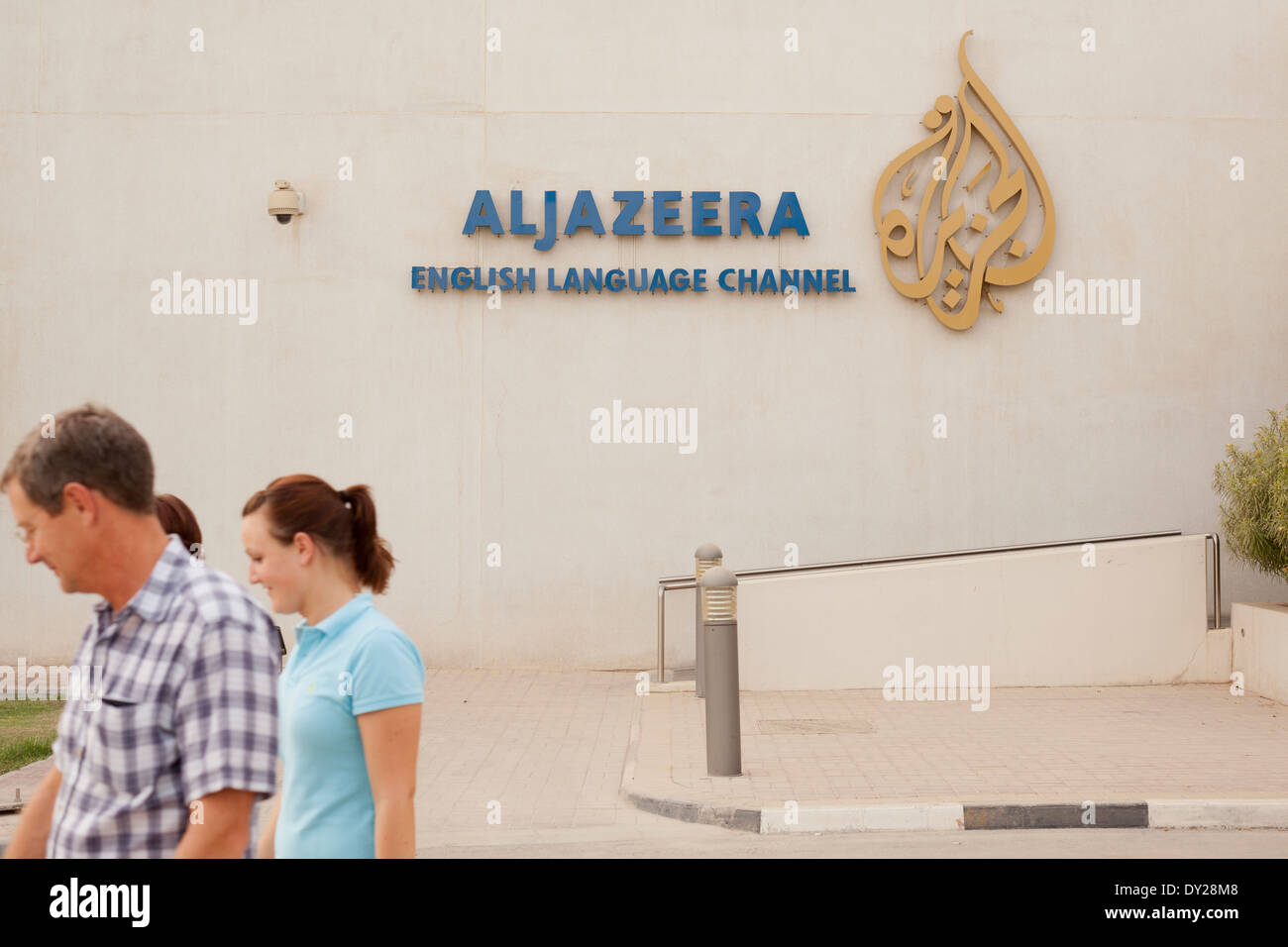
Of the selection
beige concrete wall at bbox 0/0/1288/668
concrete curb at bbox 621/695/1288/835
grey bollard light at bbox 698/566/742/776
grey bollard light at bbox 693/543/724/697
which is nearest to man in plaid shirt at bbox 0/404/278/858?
concrete curb at bbox 621/695/1288/835

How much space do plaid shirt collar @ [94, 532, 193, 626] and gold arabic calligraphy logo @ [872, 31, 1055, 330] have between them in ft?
41.6

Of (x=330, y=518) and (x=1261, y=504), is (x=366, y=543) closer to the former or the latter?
(x=330, y=518)

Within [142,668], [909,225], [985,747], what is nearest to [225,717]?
[142,668]

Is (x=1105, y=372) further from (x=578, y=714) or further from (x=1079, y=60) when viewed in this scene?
(x=578, y=714)

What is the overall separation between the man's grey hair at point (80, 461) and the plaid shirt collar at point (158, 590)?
13 cm

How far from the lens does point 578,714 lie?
12.1 metres

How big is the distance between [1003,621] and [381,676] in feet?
35.8

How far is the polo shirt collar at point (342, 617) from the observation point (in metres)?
3.44

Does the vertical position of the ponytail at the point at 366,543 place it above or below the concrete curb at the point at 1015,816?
above

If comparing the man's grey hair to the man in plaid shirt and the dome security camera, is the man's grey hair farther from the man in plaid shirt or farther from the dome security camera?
the dome security camera

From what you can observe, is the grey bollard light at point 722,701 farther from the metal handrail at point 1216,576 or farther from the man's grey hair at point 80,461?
the metal handrail at point 1216,576
